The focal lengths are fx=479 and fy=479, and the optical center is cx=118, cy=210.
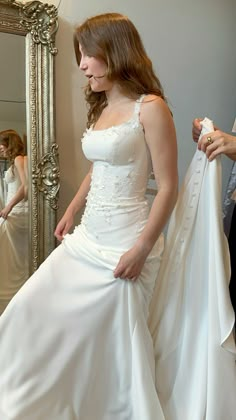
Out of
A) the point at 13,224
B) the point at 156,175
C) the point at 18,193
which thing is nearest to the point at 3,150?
the point at 18,193

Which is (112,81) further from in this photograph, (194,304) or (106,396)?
(106,396)

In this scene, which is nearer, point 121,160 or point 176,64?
point 121,160

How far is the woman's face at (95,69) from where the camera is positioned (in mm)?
1242

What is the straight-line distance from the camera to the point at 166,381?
4.19ft

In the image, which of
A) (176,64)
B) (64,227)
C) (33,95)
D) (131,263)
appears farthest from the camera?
(176,64)

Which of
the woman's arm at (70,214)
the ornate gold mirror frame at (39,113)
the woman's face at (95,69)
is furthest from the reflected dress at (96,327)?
the ornate gold mirror frame at (39,113)

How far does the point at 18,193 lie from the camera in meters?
1.76

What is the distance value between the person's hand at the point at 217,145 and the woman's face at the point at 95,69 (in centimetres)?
30

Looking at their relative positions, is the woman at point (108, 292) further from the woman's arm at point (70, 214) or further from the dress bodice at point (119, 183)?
the woman's arm at point (70, 214)

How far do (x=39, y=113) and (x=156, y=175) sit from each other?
69 cm

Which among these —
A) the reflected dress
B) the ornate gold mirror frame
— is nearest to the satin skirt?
the reflected dress

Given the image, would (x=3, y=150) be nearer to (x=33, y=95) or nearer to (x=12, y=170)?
(x=12, y=170)

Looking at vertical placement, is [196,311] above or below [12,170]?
below

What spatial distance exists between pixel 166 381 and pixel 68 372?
0.26 metres
